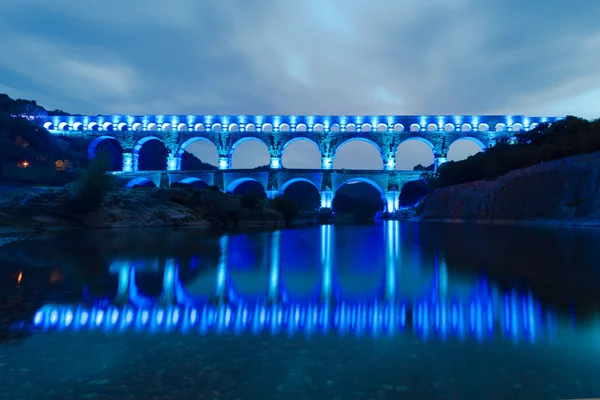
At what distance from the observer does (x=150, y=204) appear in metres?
24.2

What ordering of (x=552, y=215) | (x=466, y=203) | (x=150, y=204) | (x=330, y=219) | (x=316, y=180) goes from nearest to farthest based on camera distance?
(x=552, y=215)
(x=150, y=204)
(x=466, y=203)
(x=330, y=219)
(x=316, y=180)

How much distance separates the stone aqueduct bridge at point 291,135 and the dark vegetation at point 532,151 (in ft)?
43.8

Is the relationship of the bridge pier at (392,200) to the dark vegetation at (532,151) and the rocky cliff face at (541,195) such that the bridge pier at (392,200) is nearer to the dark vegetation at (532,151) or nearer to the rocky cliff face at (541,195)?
the dark vegetation at (532,151)

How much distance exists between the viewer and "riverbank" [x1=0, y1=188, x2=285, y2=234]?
58.0ft

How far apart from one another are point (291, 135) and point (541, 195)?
1508 inches

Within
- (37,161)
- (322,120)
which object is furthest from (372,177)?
(37,161)

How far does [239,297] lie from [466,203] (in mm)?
30300

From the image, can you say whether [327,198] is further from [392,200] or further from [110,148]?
[110,148]

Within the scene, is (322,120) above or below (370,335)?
above

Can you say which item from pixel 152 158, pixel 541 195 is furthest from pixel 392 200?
pixel 152 158

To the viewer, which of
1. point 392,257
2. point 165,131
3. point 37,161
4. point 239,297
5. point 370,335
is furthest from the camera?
point 165,131

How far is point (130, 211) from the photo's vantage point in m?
22.2

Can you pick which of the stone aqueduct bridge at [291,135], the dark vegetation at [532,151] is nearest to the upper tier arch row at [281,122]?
the stone aqueduct bridge at [291,135]

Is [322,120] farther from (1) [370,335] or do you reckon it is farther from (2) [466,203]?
(1) [370,335]
